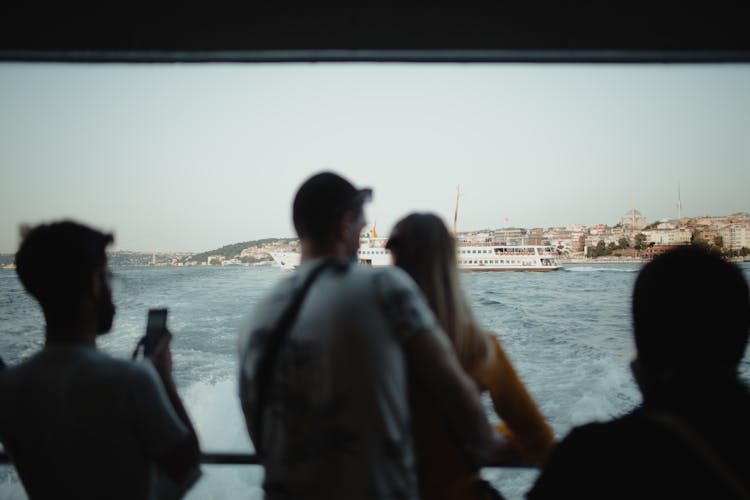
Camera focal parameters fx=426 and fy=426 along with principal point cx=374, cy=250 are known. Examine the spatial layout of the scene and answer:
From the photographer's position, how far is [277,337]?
71 cm

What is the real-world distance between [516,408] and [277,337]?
0.56 metres

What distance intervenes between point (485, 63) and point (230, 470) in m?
5.10

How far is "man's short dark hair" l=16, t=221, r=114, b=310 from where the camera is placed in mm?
806

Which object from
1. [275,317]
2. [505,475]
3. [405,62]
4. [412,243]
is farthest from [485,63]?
[505,475]

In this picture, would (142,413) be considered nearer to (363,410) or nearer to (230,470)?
(363,410)

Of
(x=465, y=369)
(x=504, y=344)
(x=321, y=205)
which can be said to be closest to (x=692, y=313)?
(x=465, y=369)

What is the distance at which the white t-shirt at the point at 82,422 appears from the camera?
745mm

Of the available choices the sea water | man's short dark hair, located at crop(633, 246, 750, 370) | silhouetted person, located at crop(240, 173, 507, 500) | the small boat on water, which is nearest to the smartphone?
the sea water

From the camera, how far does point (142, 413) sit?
762mm

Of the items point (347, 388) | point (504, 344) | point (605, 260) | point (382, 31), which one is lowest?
point (504, 344)

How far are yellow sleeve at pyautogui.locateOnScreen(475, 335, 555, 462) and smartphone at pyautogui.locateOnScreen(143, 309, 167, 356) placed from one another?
71 cm

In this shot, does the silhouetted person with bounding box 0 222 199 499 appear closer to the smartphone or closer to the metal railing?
the smartphone

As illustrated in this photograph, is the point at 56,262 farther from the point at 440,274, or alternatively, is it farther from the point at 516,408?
the point at 516,408

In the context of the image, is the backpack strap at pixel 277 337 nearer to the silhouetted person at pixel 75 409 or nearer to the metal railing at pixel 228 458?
the silhouetted person at pixel 75 409
